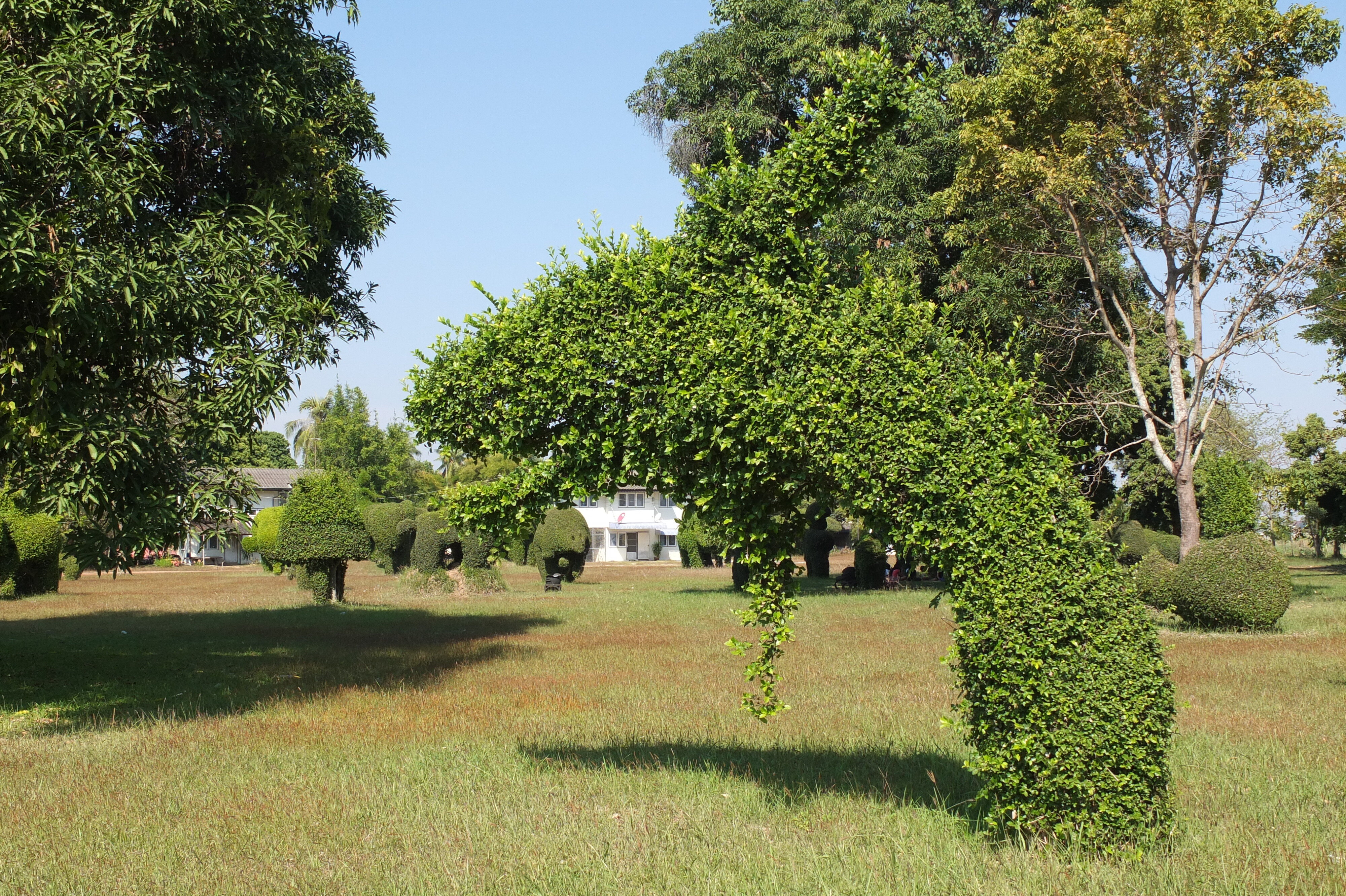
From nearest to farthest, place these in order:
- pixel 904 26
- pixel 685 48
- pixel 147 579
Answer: pixel 904 26
pixel 685 48
pixel 147 579

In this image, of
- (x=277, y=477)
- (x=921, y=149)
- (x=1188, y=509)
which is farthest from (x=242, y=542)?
(x=1188, y=509)

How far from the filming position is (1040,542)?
233 inches

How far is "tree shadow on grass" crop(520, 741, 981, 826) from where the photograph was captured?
7488 millimetres

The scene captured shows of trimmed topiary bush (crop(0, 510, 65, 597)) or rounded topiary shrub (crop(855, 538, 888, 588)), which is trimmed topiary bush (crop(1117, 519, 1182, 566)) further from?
trimmed topiary bush (crop(0, 510, 65, 597))

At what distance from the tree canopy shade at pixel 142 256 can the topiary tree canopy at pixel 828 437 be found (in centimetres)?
453

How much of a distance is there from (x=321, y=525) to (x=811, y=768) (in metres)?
20.5

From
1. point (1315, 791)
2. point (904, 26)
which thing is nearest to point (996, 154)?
point (904, 26)

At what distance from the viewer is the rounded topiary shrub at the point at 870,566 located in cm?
3312

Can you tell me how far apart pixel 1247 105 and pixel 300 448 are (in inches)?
3368

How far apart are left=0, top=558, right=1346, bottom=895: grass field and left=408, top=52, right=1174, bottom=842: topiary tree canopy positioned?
768 mm

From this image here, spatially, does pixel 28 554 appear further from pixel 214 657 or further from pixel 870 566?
pixel 870 566

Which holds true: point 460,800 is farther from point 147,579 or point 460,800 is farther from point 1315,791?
point 147,579

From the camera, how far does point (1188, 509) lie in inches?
878

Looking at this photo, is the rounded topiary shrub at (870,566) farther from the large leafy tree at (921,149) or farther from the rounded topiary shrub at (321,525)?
the rounded topiary shrub at (321,525)
